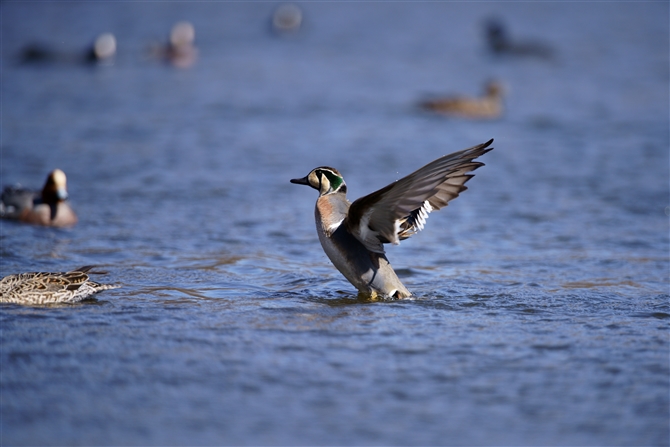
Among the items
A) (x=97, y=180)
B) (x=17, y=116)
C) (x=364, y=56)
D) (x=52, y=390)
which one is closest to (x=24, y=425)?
(x=52, y=390)

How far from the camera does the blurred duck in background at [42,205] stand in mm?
9164

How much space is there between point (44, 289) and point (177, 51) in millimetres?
15345

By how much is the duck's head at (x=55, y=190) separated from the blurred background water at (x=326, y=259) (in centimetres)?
34

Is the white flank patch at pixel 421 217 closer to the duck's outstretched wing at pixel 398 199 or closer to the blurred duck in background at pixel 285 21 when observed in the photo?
the duck's outstretched wing at pixel 398 199

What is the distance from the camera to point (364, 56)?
71.1 feet

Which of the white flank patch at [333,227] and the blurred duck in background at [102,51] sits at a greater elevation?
the blurred duck in background at [102,51]

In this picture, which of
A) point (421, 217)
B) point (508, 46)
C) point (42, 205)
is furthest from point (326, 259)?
point (508, 46)

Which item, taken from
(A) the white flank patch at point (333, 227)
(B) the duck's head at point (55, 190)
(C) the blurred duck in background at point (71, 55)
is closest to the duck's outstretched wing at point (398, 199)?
(A) the white flank patch at point (333, 227)

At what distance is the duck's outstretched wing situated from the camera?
602 centimetres

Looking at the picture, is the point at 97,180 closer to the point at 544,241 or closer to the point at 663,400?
the point at 544,241

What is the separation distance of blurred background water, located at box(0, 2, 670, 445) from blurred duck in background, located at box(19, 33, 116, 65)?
Result: 1.05 feet

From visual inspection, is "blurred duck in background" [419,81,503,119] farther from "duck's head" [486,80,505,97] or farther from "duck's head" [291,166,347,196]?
"duck's head" [291,166,347,196]

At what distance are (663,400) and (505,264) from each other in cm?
339

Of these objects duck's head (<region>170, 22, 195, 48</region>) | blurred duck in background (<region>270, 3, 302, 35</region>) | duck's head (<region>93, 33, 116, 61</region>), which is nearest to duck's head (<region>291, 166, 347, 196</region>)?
duck's head (<region>93, 33, 116, 61</region>)
